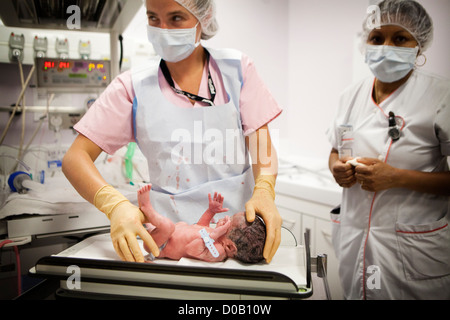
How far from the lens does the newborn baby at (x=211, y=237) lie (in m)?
0.92

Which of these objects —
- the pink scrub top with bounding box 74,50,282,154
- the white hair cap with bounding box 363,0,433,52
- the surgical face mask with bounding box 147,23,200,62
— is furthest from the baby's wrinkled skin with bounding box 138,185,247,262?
the white hair cap with bounding box 363,0,433,52

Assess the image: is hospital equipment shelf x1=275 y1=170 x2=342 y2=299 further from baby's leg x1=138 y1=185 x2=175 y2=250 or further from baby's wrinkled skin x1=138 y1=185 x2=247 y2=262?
baby's leg x1=138 y1=185 x2=175 y2=250

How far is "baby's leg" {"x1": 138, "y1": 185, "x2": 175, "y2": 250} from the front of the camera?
36.4 inches

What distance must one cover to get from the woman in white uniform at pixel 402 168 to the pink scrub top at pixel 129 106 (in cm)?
47

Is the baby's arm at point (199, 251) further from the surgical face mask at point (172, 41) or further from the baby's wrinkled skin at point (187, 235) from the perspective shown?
the surgical face mask at point (172, 41)

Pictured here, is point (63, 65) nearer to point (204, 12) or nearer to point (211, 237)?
point (204, 12)

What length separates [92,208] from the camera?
133 cm

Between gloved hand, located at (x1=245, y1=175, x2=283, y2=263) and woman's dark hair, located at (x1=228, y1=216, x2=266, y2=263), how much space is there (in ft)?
0.06

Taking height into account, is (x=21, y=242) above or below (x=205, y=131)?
below

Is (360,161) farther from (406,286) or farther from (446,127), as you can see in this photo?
(406,286)

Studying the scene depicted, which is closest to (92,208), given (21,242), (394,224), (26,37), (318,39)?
(21,242)

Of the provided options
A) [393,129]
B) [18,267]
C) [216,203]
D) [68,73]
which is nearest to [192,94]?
[216,203]

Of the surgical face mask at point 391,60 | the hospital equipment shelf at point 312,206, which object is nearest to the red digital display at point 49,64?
the hospital equipment shelf at point 312,206

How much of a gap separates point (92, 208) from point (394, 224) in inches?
49.2
